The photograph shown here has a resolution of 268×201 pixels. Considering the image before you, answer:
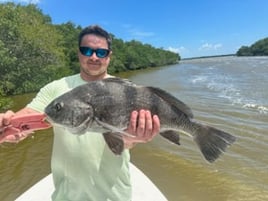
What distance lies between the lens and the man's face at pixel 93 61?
116 inches

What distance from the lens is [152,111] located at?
2.53m

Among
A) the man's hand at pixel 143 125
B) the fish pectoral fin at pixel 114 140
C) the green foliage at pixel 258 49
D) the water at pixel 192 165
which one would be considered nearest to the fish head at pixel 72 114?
the fish pectoral fin at pixel 114 140

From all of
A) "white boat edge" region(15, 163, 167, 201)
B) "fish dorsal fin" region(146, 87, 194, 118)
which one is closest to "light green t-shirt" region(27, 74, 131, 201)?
"fish dorsal fin" region(146, 87, 194, 118)

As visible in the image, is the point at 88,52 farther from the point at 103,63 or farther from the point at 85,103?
the point at 85,103

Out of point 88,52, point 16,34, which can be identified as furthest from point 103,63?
point 16,34

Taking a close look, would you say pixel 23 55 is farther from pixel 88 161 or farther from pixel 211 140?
pixel 211 140

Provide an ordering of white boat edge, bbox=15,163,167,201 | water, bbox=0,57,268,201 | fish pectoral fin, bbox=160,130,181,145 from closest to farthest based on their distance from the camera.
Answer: fish pectoral fin, bbox=160,130,181,145 → white boat edge, bbox=15,163,167,201 → water, bbox=0,57,268,201

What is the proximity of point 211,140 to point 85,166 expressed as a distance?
3.12 ft

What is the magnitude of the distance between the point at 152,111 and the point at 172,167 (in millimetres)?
5806

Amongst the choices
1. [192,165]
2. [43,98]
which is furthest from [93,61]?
[192,165]

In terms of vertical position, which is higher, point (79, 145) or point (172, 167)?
point (79, 145)

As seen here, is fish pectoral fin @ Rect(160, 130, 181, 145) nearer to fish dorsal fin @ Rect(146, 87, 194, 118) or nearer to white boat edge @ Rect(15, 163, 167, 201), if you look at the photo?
fish dorsal fin @ Rect(146, 87, 194, 118)

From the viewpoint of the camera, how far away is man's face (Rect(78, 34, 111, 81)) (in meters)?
2.95

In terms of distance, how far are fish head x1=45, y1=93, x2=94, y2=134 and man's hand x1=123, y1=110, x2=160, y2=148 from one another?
29cm
